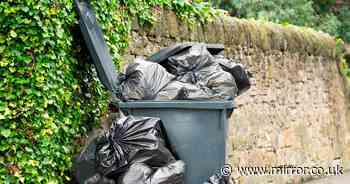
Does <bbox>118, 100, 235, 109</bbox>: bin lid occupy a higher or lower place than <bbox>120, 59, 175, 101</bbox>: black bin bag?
lower

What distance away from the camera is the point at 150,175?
3.95 metres

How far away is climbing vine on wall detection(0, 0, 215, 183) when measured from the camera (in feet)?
13.3

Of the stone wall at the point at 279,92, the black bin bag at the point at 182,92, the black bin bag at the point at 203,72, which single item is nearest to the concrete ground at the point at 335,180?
the stone wall at the point at 279,92

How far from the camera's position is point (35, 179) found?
4164 mm

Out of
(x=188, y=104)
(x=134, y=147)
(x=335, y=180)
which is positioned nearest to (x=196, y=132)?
(x=188, y=104)

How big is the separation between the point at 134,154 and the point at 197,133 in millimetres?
459

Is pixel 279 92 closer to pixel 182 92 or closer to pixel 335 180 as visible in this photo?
pixel 335 180

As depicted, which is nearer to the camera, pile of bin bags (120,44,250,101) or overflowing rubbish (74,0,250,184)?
overflowing rubbish (74,0,250,184)

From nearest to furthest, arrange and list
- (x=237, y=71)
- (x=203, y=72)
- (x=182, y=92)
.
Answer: (x=182, y=92)
(x=203, y=72)
(x=237, y=71)

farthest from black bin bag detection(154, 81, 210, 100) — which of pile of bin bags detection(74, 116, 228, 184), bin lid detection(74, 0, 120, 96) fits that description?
bin lid detection(74, 0, 120, 96)

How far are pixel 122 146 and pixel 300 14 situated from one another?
11.0m

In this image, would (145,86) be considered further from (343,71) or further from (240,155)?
(343,71)

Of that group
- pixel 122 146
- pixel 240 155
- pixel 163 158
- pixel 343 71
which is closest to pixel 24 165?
pixel 122 146

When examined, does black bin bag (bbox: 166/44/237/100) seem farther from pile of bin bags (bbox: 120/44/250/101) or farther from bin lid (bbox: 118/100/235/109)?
bin lid (bbox: 118/100/235/109)
